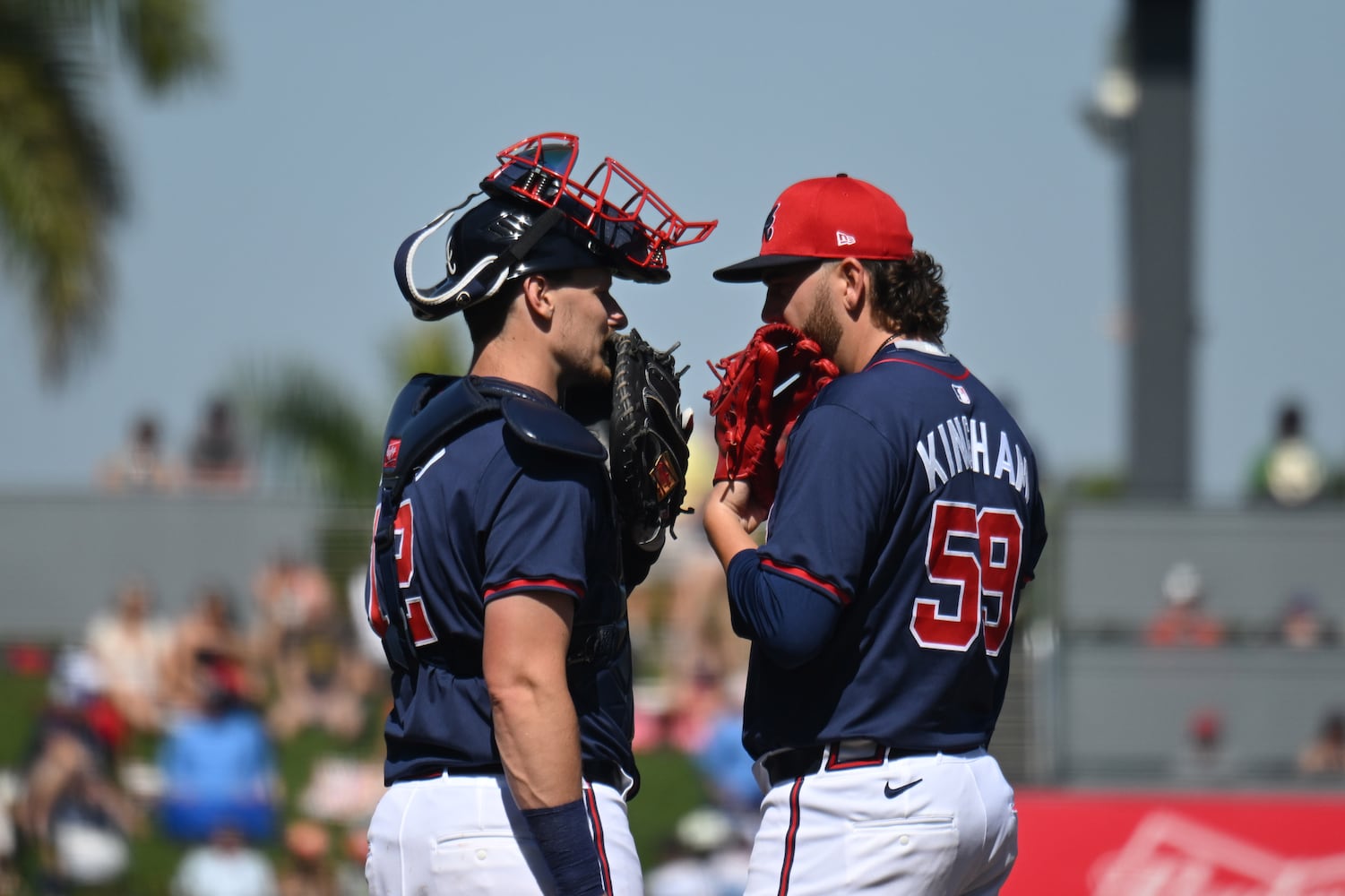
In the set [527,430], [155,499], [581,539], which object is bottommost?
[155,499]

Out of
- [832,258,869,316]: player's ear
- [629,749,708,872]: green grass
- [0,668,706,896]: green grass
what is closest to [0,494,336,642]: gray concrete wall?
[0,668,706,896]: green grass

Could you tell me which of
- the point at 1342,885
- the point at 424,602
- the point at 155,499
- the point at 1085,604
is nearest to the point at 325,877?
→ the point at 155,499

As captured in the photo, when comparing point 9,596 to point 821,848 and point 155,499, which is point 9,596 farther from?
point 821,848

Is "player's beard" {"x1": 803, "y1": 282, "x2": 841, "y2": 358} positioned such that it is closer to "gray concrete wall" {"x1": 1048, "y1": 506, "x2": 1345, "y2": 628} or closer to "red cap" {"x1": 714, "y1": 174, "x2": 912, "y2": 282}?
"red cap" {"x1": 714, "y1": 174, "x2": 912, "y2": 282}

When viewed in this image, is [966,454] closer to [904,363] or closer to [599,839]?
[904,363]

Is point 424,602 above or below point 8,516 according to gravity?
above

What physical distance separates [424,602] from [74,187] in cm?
1033

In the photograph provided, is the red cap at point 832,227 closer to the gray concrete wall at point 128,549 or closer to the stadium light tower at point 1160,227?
the gray concrete wall at point 128,549

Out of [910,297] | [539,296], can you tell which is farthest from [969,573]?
[539,296]

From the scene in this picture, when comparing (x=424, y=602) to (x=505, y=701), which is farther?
(x=424, y=602)

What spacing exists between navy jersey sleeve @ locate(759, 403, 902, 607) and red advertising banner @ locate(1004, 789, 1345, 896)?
18.4 ft

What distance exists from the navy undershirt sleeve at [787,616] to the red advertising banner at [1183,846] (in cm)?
561

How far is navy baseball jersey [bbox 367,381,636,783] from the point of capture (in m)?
2.81

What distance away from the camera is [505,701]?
2.74m
